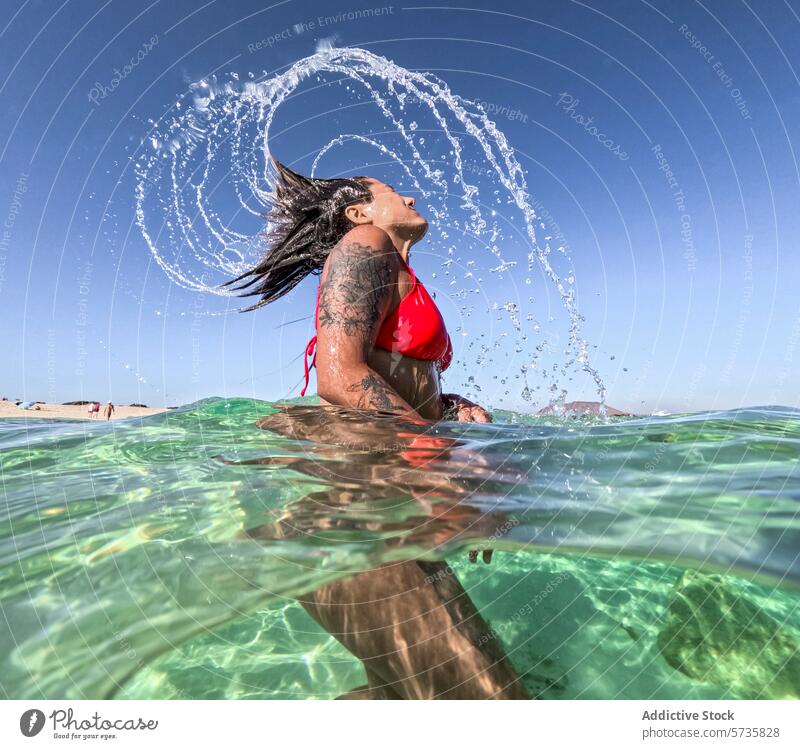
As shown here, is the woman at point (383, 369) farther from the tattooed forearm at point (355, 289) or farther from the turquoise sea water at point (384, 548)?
the turquoise sea water at point (384, 548)

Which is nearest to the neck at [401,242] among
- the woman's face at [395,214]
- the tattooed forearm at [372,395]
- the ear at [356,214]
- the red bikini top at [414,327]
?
the woman's face at [395,214]

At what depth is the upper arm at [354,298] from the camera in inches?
124

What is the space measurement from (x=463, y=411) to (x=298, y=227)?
274cm

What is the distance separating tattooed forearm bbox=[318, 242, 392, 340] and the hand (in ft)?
5.74

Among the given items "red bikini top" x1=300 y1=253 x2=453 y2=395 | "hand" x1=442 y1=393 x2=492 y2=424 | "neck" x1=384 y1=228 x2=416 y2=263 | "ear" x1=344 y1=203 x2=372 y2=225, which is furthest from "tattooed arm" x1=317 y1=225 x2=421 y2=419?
"hand" x1=442 y1=393 x2=492 y2=424

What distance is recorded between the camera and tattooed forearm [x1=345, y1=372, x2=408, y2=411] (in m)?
3.07

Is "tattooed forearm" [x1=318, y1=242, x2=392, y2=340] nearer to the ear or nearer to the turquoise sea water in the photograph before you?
the turquoise sea water

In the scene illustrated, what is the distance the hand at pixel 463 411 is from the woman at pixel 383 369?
0.02 metres

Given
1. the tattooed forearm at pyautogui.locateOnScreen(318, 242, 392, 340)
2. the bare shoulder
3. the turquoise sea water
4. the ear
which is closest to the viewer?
the turquoise sea water

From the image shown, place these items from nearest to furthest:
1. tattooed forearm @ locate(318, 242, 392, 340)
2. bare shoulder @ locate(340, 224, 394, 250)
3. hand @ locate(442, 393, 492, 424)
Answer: tattooed forearm @ locate(318, 242, 392, 340), bare shoulder @ locate(340, 224, 394, 250), hand @ locate(442, 393, 492, 424)

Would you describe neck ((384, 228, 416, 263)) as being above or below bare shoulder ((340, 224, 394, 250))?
above

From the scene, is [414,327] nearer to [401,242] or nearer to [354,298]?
[354,298]

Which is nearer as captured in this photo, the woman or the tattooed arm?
the woman
